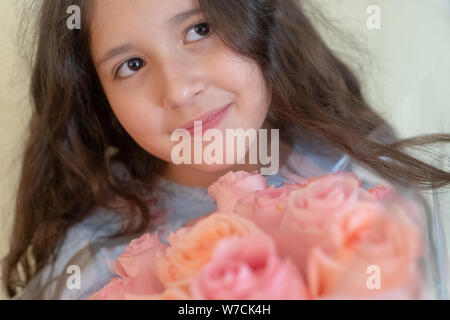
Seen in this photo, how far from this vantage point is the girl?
14.2 inches

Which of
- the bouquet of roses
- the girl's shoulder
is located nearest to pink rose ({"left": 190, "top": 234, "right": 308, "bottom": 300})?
the bouquet of roses

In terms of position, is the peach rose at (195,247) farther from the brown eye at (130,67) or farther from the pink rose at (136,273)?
the brown eye at (130,67)

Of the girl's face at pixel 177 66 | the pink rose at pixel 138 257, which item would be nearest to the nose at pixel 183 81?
the girl's face at pixel 177 66

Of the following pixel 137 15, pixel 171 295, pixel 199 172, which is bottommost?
pixel 171 295

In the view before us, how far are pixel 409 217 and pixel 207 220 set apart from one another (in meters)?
0.11

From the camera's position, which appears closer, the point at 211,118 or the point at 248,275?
the point at 248,275

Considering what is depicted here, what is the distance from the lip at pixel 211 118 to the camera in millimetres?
383

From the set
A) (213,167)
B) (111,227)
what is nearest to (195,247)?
(213,167)

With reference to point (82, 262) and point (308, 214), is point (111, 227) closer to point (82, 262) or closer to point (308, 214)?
point (82, 262)

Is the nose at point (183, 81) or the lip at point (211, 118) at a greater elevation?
the nose at point (183, 81)

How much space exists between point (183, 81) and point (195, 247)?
160 mm

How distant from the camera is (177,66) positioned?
37cm

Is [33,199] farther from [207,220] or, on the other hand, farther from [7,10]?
[207,220]

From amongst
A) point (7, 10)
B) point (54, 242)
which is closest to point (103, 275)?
point (54, 242)
